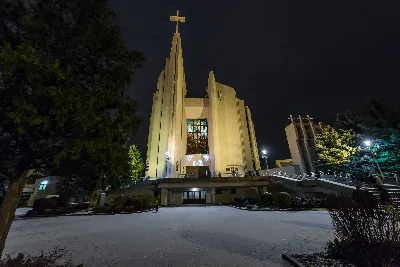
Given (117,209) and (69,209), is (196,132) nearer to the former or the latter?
(117,209)

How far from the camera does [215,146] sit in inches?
1645

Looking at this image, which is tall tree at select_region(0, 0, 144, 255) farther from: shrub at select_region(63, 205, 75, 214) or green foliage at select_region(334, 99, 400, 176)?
green foliage at select_region(334, 99, 400, 176)

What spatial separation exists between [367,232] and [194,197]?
29095mm

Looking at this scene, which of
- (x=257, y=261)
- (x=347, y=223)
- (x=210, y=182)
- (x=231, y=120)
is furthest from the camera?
(x=231, y=120)

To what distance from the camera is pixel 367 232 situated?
3.81m

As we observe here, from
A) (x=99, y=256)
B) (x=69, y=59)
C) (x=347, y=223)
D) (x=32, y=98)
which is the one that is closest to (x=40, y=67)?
(x=32, y=98)

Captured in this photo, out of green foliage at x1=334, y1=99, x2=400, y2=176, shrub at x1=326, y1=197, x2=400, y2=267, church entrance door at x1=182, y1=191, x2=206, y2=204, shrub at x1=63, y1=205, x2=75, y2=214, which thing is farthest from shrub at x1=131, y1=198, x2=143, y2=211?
green foliage at x1=334, y1=99, x2=400, y2=176

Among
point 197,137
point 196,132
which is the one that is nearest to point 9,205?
point 197,137

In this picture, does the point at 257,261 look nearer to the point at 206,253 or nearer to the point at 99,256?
the point at 206,253

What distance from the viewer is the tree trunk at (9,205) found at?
3.97m

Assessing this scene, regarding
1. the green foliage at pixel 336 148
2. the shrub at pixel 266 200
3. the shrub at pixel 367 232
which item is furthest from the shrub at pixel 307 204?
the shrub at pixel 367 232

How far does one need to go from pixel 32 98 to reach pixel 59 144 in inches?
42.2

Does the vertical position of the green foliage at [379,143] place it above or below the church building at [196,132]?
below

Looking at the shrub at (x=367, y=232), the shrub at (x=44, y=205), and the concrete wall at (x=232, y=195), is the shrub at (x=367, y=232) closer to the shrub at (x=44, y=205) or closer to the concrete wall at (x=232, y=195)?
the shrub at (x=44, y=205)
